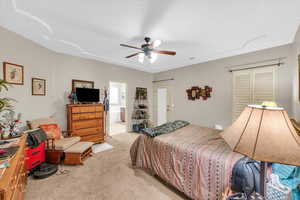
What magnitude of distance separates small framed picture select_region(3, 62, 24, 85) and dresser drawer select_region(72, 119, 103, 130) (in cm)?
136

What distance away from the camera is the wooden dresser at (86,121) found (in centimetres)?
301

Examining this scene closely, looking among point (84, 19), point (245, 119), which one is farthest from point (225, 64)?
point (84, 19)

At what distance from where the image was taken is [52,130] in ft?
8.55

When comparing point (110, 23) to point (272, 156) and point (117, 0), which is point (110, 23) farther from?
point (272, 156)

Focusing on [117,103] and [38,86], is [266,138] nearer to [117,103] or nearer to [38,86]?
[38,86]

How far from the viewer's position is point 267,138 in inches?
28.2

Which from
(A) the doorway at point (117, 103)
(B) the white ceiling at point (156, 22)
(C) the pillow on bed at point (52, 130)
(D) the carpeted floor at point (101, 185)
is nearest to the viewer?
(B) the white ceiling at point (156, 22)

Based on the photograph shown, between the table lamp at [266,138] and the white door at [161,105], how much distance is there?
168 inches

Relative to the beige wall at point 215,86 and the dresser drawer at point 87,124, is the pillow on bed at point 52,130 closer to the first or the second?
the dresser drawer at point 87,124

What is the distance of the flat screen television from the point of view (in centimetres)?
328

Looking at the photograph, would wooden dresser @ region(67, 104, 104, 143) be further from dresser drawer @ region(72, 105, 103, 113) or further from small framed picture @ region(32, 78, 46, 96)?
small framed picture @ region(32, 78, 46, 96)

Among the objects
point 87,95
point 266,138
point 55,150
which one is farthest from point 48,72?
point 266,138

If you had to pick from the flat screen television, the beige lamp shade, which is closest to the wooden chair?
the flat screen television

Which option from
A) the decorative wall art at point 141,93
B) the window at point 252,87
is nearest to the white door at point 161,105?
the decorative wall art at point 141,93
